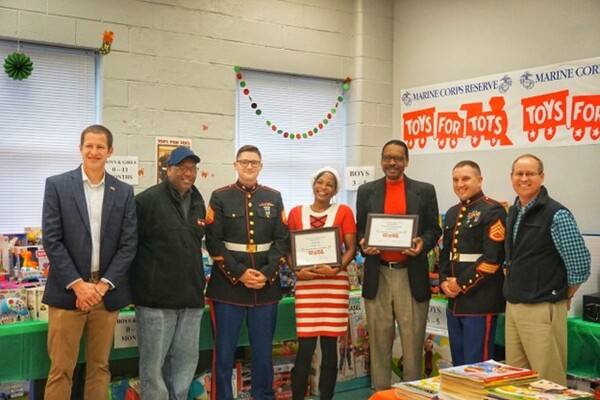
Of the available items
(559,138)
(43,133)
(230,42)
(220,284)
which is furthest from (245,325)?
(559,138)

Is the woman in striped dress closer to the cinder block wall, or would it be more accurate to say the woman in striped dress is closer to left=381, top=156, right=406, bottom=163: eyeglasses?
left=381, top=156, right=406, bottom=163: eyeglasses

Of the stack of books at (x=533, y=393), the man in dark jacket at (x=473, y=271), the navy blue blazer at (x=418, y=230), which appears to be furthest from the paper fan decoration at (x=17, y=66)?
the stack of books at (x=533, y=393)

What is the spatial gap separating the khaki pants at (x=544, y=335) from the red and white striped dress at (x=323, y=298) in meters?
0.97

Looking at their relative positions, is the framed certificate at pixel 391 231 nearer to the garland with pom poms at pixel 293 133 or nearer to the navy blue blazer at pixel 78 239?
the navy blue blazer at pixel 78 239

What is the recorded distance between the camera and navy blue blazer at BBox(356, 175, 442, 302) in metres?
3.76

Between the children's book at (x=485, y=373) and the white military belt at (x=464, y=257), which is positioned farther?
the white military belt at (x=464, y=257)

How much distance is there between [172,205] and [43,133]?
56.3 inches

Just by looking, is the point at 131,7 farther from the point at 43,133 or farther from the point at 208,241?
the point at 208,241

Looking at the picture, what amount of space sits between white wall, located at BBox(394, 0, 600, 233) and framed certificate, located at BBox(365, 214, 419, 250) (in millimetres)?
1409

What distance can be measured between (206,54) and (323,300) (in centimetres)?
215

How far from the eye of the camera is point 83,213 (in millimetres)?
3168

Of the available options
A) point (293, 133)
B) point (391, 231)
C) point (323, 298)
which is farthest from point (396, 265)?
A: point (293, 133)

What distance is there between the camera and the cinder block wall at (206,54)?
4379 millimetres

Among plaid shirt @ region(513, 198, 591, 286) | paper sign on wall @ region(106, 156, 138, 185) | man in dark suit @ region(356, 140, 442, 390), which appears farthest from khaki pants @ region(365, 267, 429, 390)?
paper sign on wall @ region(106, 156, 138, 185)
